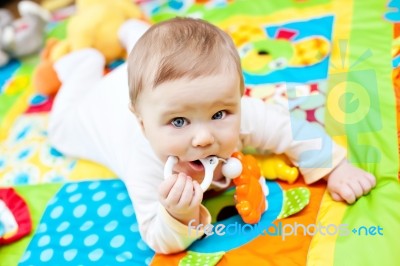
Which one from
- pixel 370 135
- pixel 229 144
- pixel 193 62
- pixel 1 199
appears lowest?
pixel 1 199

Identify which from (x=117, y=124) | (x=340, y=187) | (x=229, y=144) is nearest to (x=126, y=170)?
(x=117, y=124)

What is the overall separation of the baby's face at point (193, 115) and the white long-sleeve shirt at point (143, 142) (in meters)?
0.11

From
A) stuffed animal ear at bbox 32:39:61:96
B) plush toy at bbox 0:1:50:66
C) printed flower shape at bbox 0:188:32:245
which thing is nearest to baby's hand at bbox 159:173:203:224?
printed flower shape at bbox 0:188:32:245

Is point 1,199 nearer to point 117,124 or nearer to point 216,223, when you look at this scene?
point 117,124

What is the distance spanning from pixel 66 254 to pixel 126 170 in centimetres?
17

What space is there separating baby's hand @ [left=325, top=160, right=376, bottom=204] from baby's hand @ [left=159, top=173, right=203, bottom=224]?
249 mm

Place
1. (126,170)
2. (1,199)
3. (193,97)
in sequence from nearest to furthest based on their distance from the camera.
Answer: (193,97) < (126,170) < (1,199)

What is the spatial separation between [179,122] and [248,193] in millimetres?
175

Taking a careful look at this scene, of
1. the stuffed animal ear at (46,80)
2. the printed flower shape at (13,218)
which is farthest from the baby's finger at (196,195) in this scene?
the stuffed animal ear at (46,80)

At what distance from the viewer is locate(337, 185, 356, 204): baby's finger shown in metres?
0.77

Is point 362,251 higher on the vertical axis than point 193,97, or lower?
lower

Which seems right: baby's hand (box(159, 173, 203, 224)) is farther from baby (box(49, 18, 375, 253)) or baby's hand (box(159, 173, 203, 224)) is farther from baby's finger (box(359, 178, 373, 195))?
baby's finger (box(359, 178, 373, 195))

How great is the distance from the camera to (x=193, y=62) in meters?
0.63

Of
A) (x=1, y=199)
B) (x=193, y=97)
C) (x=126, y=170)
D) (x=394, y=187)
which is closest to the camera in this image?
(x=193, y=97)
